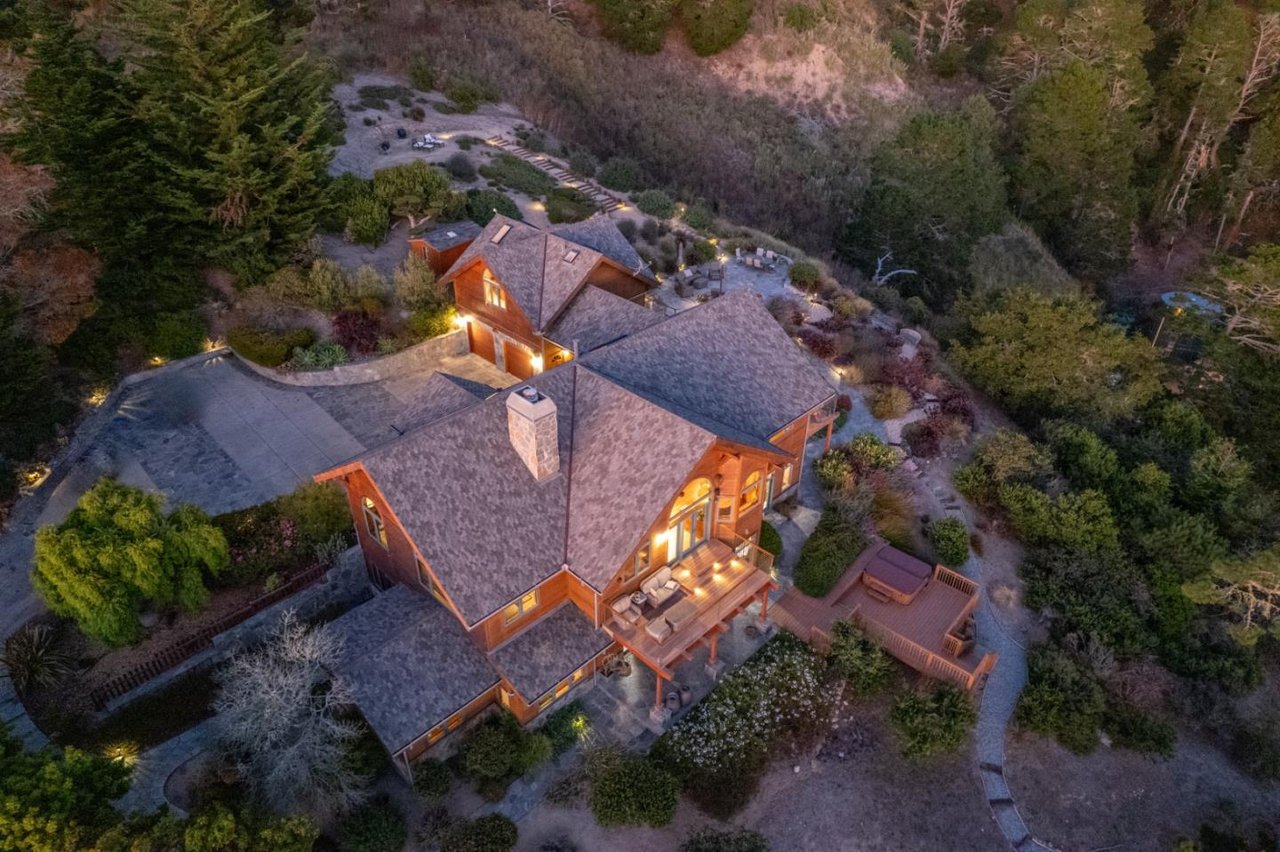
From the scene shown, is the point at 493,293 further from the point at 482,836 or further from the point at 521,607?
the point at 482,836

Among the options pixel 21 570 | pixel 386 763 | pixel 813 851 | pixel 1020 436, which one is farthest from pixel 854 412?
pixel 21 570

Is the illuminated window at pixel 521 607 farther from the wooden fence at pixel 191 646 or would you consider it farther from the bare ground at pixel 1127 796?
the bare ground at pixel 1127 796

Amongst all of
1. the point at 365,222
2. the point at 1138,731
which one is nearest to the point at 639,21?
the point at 365,222

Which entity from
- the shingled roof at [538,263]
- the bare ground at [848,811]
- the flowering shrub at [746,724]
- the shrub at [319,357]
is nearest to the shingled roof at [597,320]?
the shingled roof at [538,263]

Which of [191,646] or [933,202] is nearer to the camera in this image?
[191,646]

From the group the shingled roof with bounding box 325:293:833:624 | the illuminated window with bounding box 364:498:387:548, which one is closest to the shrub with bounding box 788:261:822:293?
the shingled roof with bounding box 325:293:833:624

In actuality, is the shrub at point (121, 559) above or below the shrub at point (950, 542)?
above

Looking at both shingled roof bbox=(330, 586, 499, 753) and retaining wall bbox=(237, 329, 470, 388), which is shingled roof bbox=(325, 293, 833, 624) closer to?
shingled roof bbox=(330, 586, 499, 753)
